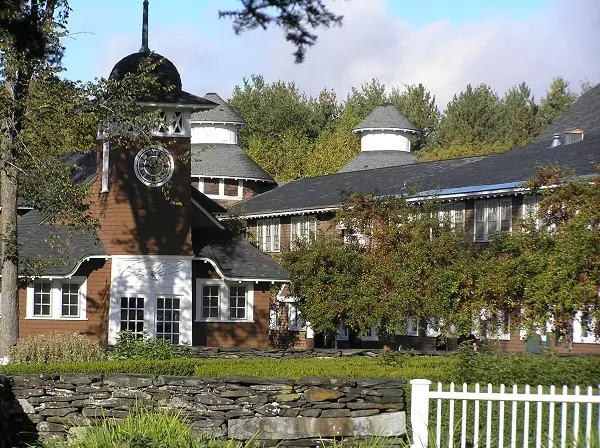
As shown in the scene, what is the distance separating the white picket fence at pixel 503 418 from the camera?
12914 mm

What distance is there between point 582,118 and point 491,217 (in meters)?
14.5

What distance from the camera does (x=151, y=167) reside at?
113ft

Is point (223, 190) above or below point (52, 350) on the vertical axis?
above

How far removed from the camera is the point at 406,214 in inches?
1270

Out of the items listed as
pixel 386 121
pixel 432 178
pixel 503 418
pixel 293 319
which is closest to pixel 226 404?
pixel 503 418

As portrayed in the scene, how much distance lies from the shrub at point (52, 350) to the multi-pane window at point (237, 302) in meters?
13.4

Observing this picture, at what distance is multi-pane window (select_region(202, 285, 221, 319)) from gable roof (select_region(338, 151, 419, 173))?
92.5 ft

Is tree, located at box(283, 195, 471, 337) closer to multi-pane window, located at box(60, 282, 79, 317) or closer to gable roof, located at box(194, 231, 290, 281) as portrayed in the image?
gable roof, located at box(194, 231, 290, 281)

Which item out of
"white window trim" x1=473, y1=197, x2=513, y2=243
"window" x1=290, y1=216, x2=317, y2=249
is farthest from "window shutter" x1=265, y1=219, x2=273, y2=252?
"white window trim" x1=473, y1=197, x2=513, y2=243

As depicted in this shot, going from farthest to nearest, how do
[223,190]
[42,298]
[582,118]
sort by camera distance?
[223,190] < [582,118] < [42,298]

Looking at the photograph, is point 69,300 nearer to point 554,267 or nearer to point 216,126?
point 554,267

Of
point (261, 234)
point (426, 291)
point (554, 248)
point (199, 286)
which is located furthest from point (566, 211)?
point (261, 234)

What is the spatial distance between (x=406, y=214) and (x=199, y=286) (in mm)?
7155

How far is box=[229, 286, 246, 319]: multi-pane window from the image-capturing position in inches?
1426
